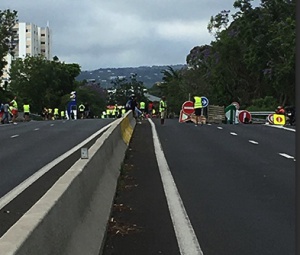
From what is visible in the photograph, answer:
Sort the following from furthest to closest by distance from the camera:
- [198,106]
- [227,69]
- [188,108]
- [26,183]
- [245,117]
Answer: [227,69] → [245,117] → [188,108] → [198,106] → [26,183]

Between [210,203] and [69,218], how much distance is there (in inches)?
194

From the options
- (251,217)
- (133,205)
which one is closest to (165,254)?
(251,217)

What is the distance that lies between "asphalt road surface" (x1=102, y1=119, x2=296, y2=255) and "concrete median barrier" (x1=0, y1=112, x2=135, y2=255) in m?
0.42

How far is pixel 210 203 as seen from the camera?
10727mm

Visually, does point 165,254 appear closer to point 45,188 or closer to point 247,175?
point 45,188

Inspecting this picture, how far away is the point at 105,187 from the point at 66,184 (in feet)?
12.3

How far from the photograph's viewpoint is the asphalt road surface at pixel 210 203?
26.0 ft

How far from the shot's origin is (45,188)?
41.4 feet

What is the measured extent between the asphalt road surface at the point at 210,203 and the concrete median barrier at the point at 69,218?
1.37ft

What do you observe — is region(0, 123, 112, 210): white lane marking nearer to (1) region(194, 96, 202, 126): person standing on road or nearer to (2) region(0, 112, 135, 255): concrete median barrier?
(2) region(0, 112, 135, 255): concrete median barrier

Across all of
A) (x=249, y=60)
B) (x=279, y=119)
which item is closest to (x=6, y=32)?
(x=249, y=60)

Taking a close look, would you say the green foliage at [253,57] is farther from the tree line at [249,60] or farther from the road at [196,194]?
the road at [196,194]

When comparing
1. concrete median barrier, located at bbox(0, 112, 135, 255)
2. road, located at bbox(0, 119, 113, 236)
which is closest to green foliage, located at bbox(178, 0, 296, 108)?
road, located at bbox(0, 119, 113, 236)

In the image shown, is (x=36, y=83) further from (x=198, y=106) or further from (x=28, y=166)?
(x=28, y=166)
